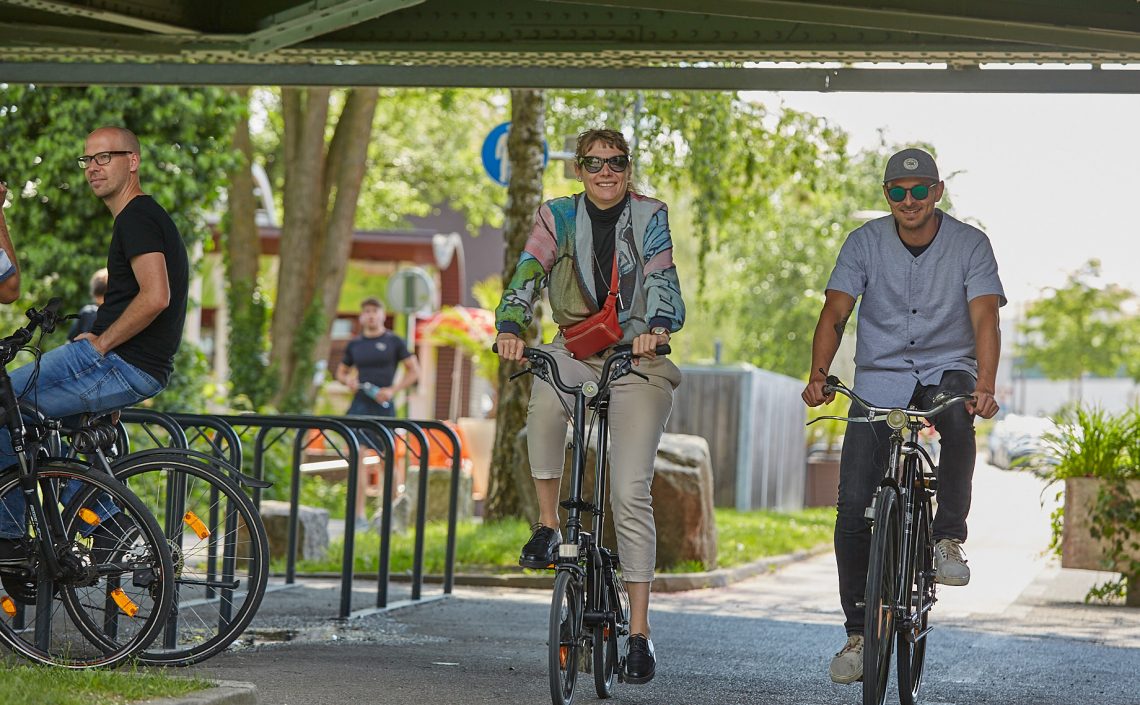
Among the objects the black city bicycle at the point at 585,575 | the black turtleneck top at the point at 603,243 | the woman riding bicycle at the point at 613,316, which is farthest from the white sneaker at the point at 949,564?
the black turtleneck top at the point at 603,243

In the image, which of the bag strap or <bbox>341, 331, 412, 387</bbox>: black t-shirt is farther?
<bbox>341, 331, 412, 387</bbox>: black t-shirt

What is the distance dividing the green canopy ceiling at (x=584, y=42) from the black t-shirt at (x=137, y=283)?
6.94 feet

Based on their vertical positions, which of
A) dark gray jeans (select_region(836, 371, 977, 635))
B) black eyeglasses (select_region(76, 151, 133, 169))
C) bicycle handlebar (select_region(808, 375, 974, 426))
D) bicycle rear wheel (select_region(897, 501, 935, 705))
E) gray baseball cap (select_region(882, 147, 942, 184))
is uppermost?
gray baseball cap (select_region(882, 147, 942, 184))

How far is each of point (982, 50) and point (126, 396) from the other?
4.84m

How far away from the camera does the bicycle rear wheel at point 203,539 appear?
6984 mm

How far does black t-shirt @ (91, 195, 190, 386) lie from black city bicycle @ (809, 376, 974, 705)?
254cm

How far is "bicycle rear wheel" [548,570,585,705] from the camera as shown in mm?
6074

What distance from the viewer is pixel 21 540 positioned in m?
6.92

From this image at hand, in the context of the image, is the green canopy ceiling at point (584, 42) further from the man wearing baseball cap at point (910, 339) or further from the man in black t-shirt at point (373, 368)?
the man in black t-shirt at point (373, 368)

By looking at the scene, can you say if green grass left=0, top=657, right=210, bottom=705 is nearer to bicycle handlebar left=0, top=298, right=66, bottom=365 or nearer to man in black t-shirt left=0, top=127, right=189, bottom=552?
man in black t-shirt left=0, top=127, right=189, bottom=552

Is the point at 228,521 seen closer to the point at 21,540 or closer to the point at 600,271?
the point at 21,540

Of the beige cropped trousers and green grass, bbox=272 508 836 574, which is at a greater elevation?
the beige cropped trousers

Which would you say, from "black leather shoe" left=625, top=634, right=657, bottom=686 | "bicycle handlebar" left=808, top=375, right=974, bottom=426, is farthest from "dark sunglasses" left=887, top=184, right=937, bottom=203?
"black leather shoe" left=625, top=634, right=657, bottom=686

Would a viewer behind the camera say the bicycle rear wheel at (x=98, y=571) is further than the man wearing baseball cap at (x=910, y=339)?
No
